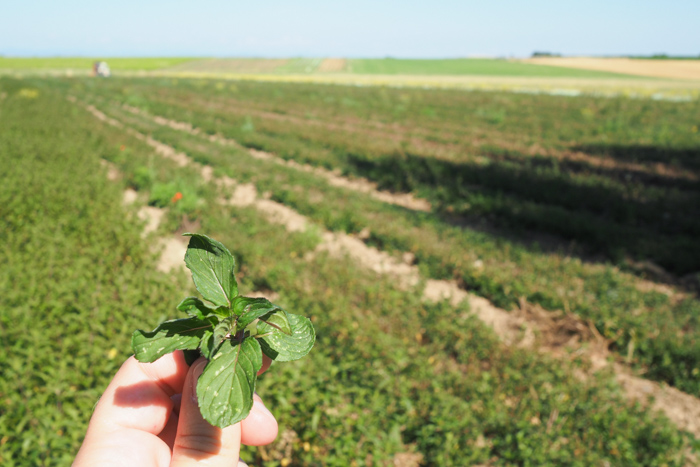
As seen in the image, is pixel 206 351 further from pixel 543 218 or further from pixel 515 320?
pixel 543 218

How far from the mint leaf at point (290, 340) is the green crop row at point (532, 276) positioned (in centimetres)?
467

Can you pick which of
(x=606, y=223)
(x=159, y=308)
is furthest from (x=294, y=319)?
(x=606, y=223)

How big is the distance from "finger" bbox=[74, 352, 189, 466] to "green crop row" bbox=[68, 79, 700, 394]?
4.74 m

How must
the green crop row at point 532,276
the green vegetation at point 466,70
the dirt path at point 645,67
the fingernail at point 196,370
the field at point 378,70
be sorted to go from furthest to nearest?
the green vegetation at point 466,70, the field at point 378,70, the dirt path at point 645,67, the green crop row at point 532,276, the fingernail at point 196,370

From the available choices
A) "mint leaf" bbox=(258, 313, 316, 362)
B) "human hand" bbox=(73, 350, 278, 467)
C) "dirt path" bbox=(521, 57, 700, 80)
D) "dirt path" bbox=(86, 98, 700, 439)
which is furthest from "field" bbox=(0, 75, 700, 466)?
"dirt path" bbox=(521, 57, 700, 80)

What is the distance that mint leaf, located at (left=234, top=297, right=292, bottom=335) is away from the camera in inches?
33.7

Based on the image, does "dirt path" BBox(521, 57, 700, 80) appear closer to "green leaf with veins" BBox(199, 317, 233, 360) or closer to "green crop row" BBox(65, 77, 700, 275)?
"green crop row" BBox(65, 77, 700, 275)

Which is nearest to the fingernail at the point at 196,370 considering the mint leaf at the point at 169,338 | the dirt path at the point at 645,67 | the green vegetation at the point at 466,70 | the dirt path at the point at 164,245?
the mint leaf at the point at 169,338

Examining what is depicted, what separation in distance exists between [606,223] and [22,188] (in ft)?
31.8

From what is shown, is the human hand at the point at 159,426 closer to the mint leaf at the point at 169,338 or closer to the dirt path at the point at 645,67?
the mint leaf at the point at 169,338

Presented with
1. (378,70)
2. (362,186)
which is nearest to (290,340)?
(362,186)

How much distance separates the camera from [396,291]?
5.27 metres

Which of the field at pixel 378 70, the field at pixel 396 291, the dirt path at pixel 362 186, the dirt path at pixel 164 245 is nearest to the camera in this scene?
the field at pixel 396 291

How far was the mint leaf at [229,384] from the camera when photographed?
85 centimetres
